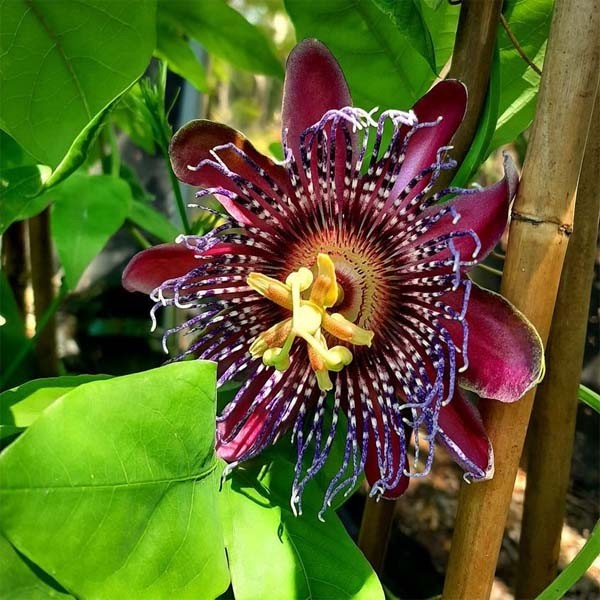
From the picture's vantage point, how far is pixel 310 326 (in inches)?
24.7

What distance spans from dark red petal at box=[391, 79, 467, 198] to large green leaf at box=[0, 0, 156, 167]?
10.6 inches

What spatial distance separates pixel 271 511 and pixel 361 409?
0.12 metres

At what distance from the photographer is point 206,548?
510mm

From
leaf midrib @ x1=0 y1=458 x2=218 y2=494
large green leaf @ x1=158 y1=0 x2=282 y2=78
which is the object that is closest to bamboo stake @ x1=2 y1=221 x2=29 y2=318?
large green leaf @ x1=158 y1=0 x2=282 y2=78

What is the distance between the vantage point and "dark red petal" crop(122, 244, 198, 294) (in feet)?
2.10

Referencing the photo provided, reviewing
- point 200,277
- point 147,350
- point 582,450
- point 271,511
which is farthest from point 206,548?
point 147,350

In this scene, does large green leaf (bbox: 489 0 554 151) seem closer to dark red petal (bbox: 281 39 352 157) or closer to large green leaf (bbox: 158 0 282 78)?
dark red petal (bbox: 281 39 352 157)

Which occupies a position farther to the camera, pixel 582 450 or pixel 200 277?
pixel 582 450

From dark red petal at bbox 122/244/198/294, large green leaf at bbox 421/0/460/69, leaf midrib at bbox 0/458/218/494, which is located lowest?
leaf midrib at bbox 0/458/218/494

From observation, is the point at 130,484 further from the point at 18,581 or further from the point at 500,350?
the point at 500,350

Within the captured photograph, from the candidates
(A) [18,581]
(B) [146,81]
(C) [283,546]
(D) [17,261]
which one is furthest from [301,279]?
(D) [17,261]

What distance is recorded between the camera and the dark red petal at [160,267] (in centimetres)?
64

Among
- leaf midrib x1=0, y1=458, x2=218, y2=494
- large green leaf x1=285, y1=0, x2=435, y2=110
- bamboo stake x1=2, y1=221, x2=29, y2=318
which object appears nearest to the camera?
leaf midrib x1=0, y1=458, x2=218, y2=494

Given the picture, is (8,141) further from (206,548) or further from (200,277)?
(206,548)
